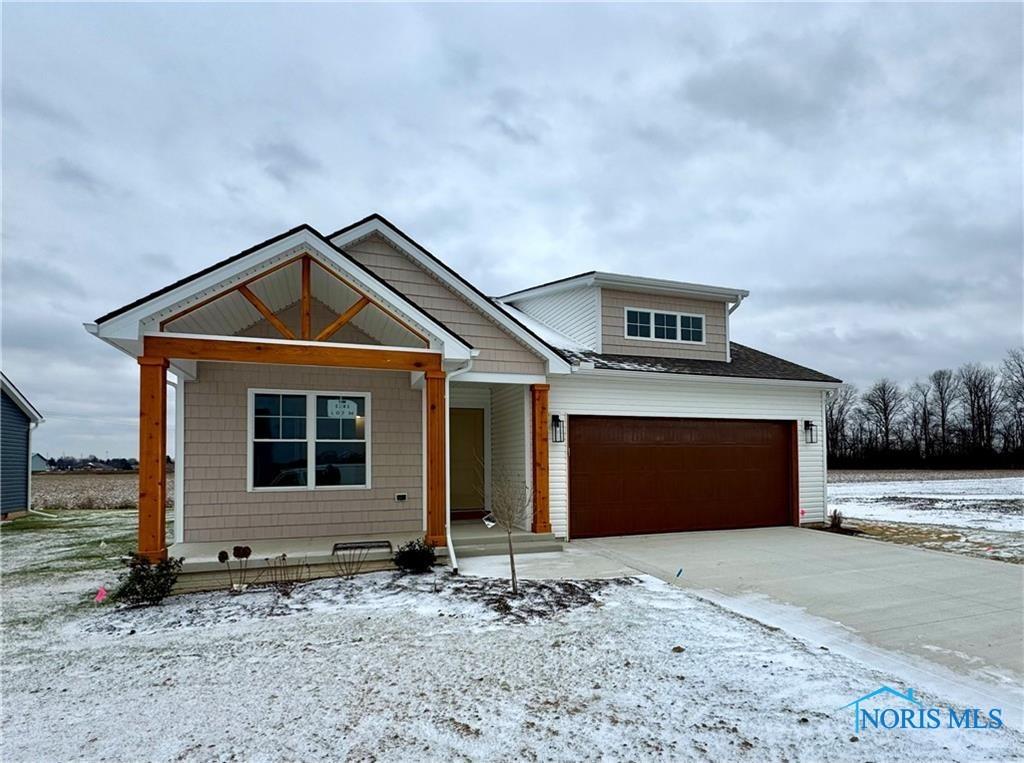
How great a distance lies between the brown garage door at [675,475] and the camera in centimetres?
1076

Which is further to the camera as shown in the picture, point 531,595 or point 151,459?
point 151,459

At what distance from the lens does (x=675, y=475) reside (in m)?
11.4

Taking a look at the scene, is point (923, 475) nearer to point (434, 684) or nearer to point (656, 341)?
point (656, 341)

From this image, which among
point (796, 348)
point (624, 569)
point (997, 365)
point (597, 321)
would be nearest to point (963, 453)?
point (997, 365)

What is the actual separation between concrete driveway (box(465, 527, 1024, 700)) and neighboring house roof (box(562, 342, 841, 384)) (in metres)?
3.20

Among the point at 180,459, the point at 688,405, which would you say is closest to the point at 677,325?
the point at 688,405

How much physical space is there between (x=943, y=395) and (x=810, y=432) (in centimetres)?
4880

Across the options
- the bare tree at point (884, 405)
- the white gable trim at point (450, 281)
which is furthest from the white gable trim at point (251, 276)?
the bare tree at point (884, 405)

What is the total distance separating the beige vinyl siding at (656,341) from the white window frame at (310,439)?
17.2 ft

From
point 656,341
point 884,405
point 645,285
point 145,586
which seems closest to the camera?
point 145,586

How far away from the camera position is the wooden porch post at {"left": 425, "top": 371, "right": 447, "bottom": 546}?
8.19 meters

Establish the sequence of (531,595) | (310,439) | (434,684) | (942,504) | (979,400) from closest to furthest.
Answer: (434,684), (531,595), (310,439), (942,504), (979,400)

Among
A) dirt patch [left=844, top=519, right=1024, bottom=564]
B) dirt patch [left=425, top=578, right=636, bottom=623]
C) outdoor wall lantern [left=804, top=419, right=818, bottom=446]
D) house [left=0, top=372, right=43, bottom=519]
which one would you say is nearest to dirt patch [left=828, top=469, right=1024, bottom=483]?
dirt patch [left=844, top=519, right=1024, bottom=564]

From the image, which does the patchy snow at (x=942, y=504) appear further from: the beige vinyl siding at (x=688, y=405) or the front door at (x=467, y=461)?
the front door at (x=467, y=461)
